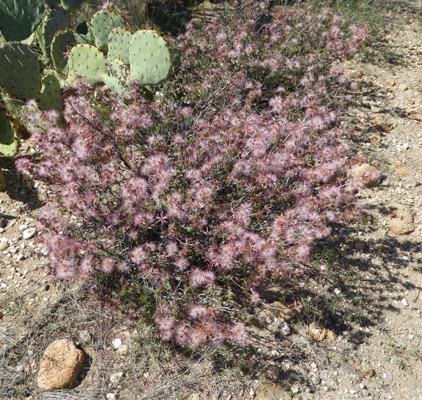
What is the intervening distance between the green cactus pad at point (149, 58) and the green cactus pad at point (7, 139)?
1702mm

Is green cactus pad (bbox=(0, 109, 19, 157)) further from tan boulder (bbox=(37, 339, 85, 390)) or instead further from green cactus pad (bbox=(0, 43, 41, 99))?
tan boulder (bbox=(37, 339, 85, 390))

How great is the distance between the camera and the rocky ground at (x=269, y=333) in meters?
2.95

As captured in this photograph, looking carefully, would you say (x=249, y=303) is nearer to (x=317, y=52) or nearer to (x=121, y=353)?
(x=121, y=353)

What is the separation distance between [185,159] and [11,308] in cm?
239

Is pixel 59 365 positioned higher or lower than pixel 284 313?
higher

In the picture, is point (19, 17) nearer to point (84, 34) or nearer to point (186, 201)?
point (84, 34)

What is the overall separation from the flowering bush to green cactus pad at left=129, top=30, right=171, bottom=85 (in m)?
0.36

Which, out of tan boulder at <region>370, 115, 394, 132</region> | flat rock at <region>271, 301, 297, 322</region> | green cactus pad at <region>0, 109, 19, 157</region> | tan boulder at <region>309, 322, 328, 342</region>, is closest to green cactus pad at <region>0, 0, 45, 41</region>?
green cactus pad at <region>0, 109, 19, 157</region>

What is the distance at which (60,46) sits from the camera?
184 inches

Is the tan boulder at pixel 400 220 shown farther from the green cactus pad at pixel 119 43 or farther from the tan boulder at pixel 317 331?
the green cactus pad at pixel 119 43

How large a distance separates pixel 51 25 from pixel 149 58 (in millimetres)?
1827

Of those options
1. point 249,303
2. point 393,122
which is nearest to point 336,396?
point 249,303

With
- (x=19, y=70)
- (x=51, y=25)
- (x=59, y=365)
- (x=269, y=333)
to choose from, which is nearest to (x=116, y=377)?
(x=59, y=365)

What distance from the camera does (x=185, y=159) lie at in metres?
3.77
